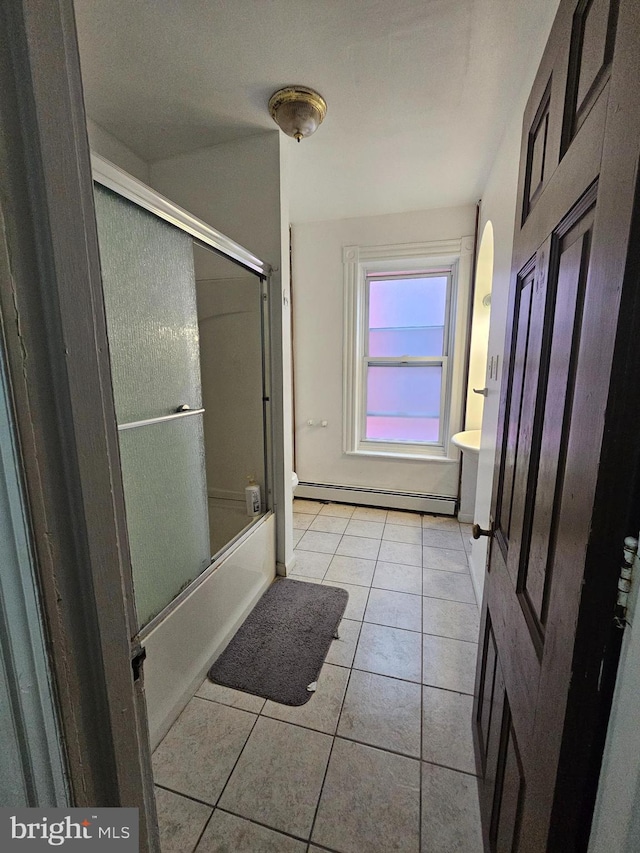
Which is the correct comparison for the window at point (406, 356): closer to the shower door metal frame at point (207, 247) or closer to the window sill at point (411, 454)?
the window sill at point (411, 454)

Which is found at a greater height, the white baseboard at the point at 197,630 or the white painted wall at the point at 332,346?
the white painted wall at the point at 332,346

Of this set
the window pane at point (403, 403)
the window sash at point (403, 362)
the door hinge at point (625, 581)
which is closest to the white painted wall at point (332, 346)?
the window sash at point (403, 362)

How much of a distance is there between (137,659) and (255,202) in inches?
81.9

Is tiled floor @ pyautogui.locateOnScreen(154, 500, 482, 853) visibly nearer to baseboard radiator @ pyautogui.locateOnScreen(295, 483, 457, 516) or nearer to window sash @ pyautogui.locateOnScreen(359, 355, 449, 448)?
baseboard radiator @ pyautogui.locateOnScreen(295, 483, 457, 516)

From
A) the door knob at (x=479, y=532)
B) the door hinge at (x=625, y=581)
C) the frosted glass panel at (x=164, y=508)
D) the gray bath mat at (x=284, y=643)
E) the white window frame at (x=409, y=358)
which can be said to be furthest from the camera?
the white window frame at (x=409, y=358)

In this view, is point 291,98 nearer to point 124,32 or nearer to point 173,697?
point 124,32

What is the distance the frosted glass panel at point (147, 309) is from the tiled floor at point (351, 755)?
3.97ft

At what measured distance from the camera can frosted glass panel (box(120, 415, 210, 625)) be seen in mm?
1268

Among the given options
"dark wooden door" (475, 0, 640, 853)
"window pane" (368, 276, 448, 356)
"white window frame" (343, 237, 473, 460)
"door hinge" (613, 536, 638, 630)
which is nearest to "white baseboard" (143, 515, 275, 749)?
"dark wooden door" (475, 0, 640, 853)

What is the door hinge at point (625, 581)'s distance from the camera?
413 mm

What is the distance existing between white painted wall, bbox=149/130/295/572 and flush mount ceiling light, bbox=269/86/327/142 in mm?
190

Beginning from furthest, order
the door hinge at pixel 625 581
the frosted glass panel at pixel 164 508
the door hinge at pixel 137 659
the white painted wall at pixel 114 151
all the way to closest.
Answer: the white painted wall at pixel 114 151 < the frosted glass panel at pixel 164 508 < the door hinge at pixel 137 659 < the door hinge at pixel 625 581

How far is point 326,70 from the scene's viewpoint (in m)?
1.44

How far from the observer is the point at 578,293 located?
550 millimetres
